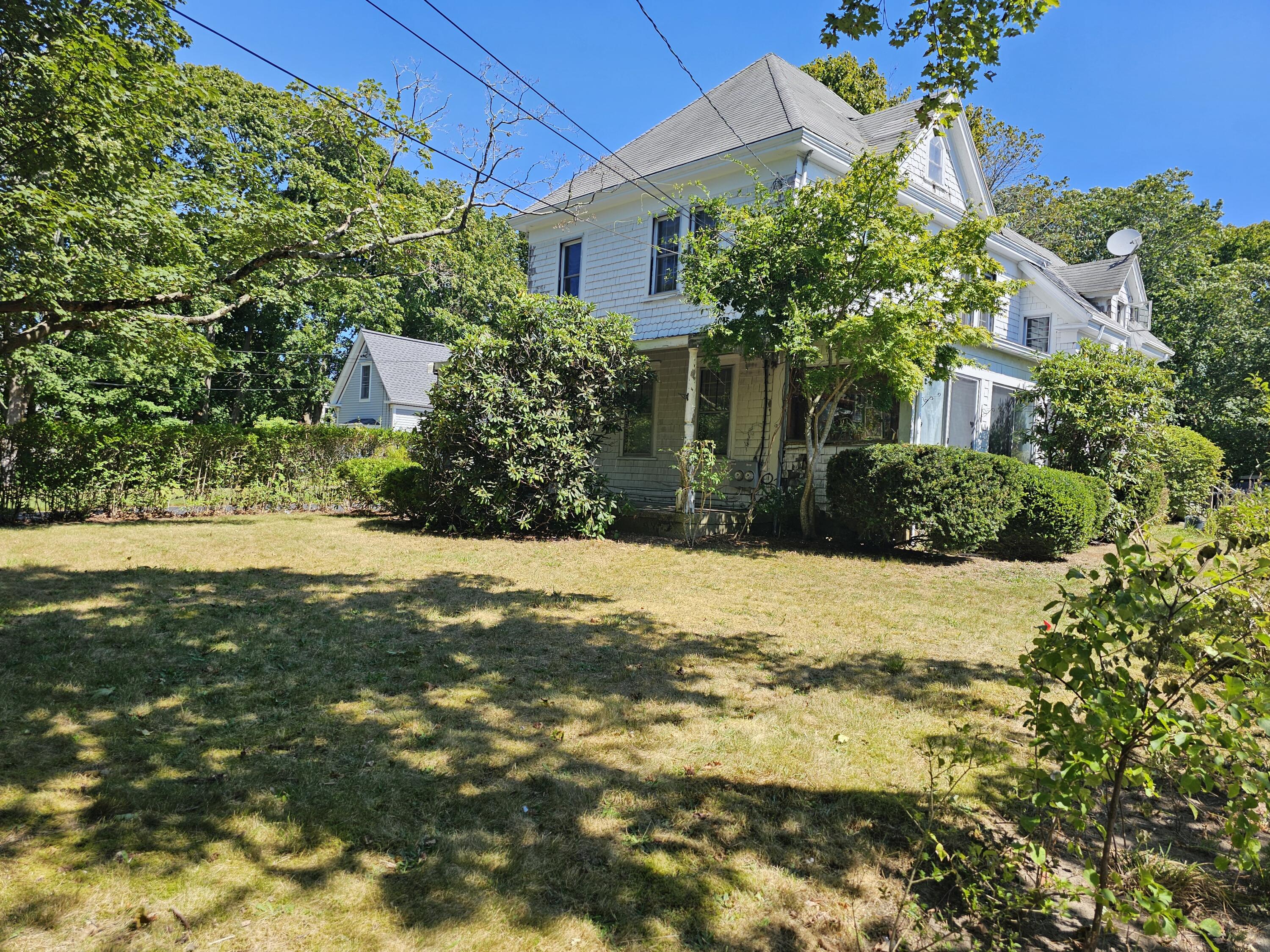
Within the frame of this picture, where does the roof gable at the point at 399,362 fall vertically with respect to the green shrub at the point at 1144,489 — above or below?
above

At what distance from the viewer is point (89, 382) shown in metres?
24.4

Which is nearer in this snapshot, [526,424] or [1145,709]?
[1145,709]

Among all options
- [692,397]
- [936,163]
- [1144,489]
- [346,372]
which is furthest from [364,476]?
[346,372]

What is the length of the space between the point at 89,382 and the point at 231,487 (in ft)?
50.9

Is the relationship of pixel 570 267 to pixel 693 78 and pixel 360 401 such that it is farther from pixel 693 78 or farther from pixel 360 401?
pixel 360 401

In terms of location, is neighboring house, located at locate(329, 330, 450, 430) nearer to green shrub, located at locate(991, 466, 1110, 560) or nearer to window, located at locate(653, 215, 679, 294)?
window, located at locate(653, 215, 679, 294)

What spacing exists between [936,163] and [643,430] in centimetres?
886

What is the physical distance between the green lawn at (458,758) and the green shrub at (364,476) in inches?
305

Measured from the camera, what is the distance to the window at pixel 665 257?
1409 centimetres

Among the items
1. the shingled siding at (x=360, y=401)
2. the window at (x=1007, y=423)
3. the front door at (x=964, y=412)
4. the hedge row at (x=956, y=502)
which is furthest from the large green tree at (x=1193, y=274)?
the shingled siding at (x=360, y=401)

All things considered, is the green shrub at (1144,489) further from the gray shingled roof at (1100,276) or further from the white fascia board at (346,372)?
the white fascia board at (346,372)

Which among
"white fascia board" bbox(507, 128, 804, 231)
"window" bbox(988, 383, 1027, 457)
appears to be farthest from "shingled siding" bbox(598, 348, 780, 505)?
"window" bbox(988, 383, 1027, 457)

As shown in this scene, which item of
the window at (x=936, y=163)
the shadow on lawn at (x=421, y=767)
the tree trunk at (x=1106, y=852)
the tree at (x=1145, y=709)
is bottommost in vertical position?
the shadow on lawn at (x=421, y=767)

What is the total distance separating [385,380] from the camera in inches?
1203
